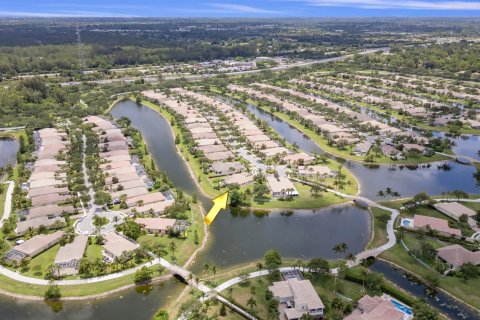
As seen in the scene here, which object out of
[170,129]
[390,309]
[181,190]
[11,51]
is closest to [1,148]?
[170,129]

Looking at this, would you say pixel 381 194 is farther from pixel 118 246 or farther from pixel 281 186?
pixel 118 246

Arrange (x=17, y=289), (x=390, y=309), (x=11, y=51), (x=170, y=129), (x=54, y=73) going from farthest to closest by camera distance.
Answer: (x=11, y=51) < (x=54, y=73) < (x=170, y=129) < (x=17, y=289) < (x=390, y=309)

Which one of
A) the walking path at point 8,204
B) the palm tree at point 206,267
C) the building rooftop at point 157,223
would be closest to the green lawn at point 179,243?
the building rooftop at point 157,223

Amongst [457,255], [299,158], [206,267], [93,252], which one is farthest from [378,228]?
[93,252]

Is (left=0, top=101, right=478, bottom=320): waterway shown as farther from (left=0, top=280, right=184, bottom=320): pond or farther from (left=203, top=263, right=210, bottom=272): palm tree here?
(left=203, top=263, right=210, bottom=272): palm tree

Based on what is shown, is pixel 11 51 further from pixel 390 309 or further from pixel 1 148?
pixel 390 309

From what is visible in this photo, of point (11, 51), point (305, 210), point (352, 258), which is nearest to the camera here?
point (352, 258)

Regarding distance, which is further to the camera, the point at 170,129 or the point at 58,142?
the point at 170,129
